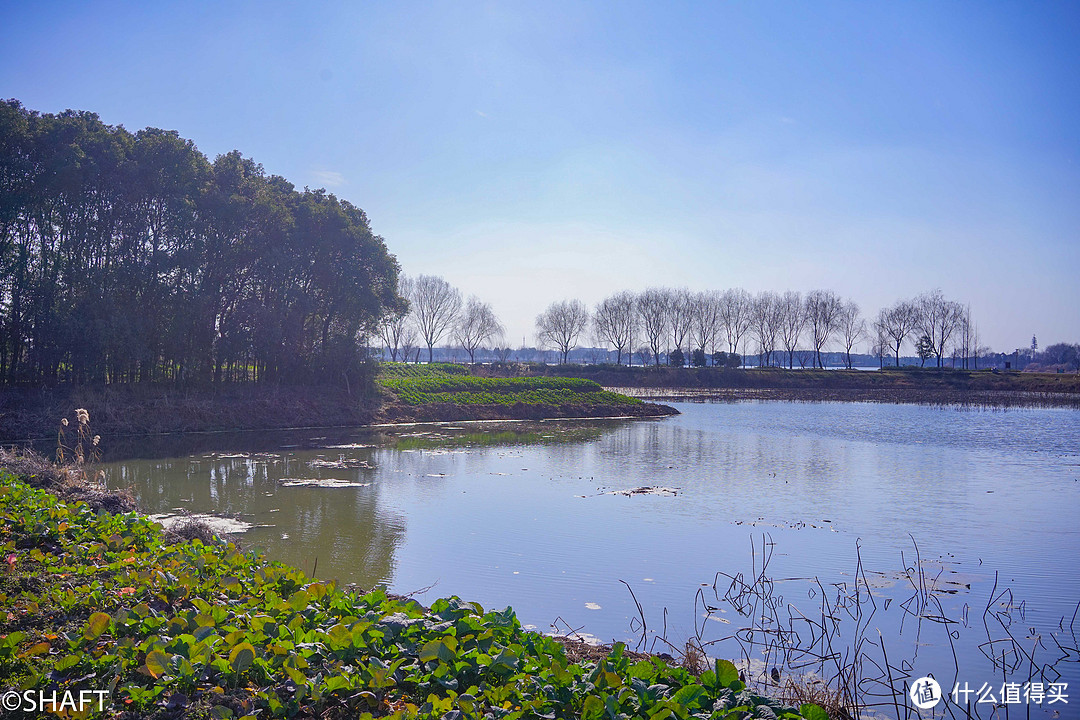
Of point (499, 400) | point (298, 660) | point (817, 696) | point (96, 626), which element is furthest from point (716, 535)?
point (499, 400)

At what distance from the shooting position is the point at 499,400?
34688mm

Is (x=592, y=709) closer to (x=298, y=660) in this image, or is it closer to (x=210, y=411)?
(x=298, y=660)

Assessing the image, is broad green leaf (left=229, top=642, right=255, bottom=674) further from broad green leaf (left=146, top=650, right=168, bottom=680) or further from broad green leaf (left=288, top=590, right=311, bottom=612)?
broad green leaf (left=288, top=590, right=311, bottom=612)

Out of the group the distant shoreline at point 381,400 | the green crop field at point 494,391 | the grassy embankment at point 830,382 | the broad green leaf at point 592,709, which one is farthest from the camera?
the grassy embankment at point 830,382

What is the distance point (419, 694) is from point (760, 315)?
81772 millimetres

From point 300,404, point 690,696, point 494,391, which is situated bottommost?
point 690,696

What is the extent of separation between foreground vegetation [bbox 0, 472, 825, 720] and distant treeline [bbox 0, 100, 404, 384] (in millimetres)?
20120

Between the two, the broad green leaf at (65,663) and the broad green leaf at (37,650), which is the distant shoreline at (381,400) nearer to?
the broad green leaf at (37,650)

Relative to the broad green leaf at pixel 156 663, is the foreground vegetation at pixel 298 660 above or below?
below

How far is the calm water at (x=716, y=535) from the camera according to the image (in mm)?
6719

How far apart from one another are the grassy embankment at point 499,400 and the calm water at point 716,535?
8889 millimetres

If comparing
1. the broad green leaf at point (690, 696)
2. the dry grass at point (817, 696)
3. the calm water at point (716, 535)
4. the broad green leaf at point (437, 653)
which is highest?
the broad green leaf at point (437, 653)

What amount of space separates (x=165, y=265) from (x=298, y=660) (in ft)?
79.3

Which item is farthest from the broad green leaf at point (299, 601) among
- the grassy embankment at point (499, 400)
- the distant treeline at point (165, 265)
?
the grassy embankment at point (499, 400)
